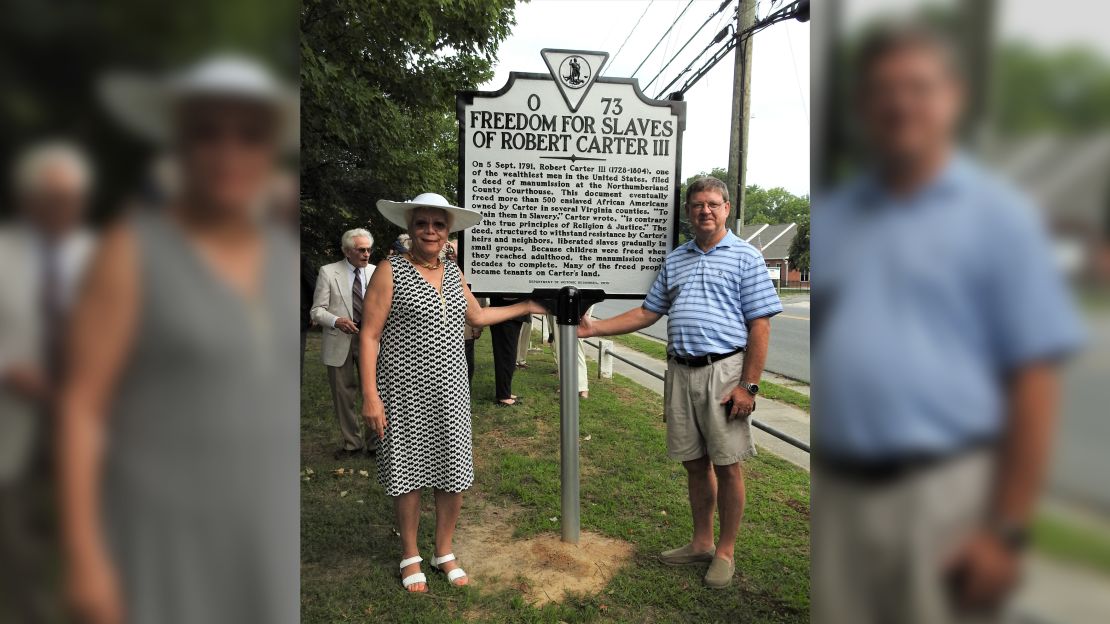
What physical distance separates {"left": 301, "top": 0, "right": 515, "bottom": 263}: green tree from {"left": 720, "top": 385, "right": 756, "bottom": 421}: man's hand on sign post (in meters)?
4.75

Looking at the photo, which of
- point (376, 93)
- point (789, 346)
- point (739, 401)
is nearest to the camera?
point (739, 401)

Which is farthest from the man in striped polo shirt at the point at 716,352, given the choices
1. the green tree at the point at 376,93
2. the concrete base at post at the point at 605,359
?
the concrete base at post at the point at 605,359

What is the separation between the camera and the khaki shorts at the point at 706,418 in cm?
367

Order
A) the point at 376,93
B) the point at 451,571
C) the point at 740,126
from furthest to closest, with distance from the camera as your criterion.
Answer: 1. the point at 740,126
2. the point at 376,93
3. the point at 451,571

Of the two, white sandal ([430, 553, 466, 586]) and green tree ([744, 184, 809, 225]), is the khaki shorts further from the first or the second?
green tree ([744, 184, 809, 225])

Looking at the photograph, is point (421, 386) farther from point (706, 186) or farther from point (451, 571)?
point (706, 186)
